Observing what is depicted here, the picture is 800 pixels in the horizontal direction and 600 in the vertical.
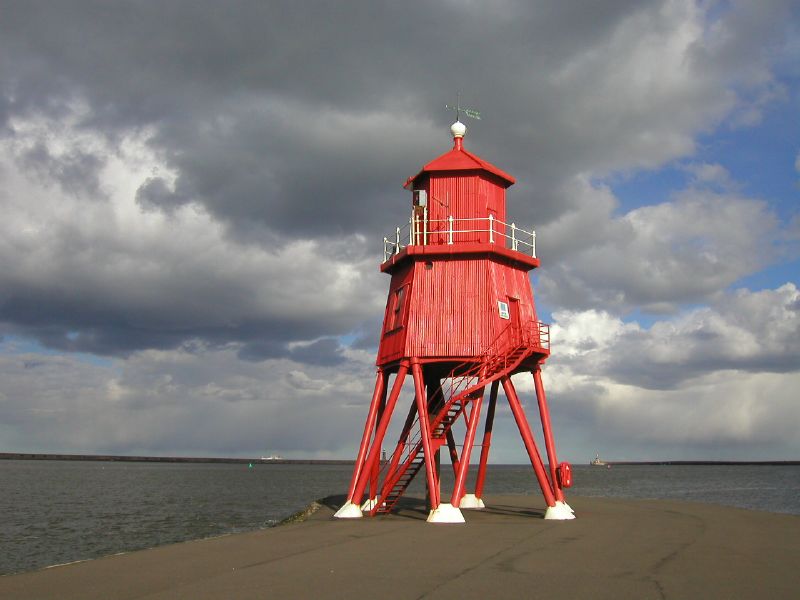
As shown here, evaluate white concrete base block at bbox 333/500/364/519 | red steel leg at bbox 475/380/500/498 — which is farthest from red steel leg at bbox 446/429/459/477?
white concrete base block at bbox 333/500/364/519

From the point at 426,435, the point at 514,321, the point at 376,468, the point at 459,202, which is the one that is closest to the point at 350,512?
the point at 376,468

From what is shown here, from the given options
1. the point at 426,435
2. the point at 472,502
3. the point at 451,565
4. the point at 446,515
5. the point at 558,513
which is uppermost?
the point at 426,435

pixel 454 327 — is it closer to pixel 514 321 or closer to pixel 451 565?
pixel 514 321

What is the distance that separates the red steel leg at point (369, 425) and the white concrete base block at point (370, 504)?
965mm

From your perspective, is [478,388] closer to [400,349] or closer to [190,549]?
[400,349]

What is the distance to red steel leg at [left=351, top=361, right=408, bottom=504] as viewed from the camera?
89.6ft

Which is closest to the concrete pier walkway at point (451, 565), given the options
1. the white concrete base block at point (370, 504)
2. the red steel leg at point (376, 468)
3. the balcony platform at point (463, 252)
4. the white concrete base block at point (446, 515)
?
the white concrete base block at point (446, 515)

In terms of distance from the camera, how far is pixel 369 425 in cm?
2841

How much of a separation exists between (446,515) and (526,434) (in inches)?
158

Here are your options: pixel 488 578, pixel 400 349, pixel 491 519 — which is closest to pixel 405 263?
pixel 400 349

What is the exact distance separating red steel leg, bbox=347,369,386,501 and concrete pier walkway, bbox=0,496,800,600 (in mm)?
2112

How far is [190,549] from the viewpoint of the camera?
21.1 metres

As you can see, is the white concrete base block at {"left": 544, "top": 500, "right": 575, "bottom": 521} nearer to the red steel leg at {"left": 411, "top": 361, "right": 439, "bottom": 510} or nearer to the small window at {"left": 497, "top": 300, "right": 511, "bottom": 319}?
the red steel leg at {"left": 411, "top": 361, "right": 439, "bottom": 510}

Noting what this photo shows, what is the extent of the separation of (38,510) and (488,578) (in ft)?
137
